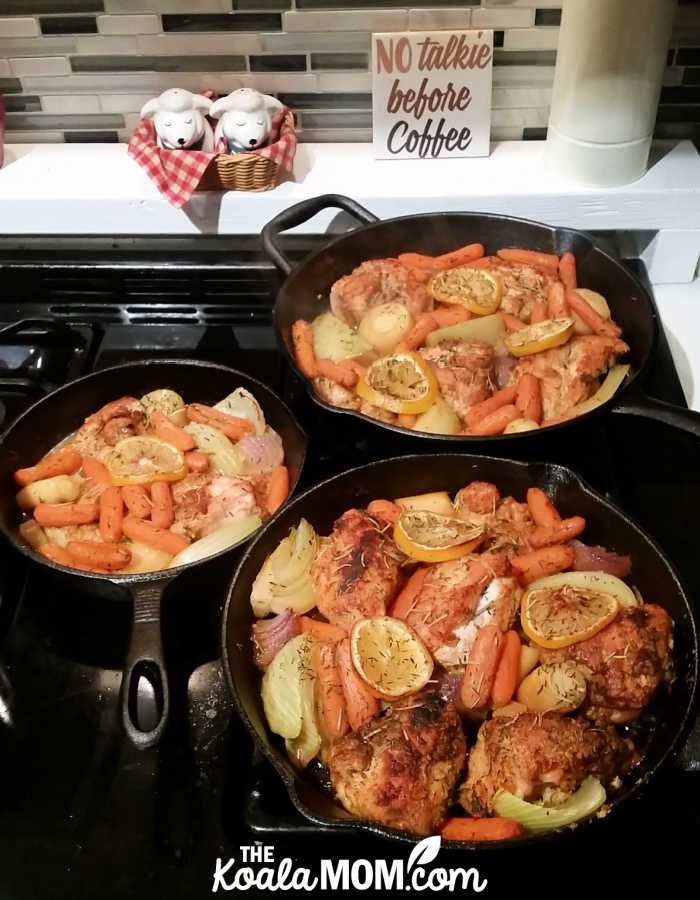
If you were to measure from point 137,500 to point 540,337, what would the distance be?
74 centimetres

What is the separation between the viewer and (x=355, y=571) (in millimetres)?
→ 1106

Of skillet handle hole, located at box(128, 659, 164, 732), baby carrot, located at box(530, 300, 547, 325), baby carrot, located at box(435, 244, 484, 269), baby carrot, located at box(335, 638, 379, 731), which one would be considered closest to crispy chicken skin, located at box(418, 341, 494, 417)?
baby carrot, located at box(530, 300, 547, 325)

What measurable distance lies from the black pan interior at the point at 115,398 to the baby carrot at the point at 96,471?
11cm

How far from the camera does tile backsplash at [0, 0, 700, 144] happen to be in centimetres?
158

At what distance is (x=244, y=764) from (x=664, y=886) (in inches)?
20.9

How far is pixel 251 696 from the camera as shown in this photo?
101 centimetres

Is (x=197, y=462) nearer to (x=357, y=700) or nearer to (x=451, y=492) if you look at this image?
(x=451, y=492)

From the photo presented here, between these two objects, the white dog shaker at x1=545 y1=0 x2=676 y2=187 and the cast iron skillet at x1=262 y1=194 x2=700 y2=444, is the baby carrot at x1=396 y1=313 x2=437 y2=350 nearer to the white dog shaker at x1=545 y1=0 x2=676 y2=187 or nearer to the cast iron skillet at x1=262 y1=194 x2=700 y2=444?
the cast iron skillet at x1=262 y1=194 x2=700 y2=444

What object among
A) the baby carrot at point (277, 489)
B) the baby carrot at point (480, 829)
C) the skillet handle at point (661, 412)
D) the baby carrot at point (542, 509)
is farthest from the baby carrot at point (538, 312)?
the baby carrot at point (480, 829)

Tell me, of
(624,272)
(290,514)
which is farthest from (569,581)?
(624,272)

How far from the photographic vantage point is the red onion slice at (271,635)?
1089 mm

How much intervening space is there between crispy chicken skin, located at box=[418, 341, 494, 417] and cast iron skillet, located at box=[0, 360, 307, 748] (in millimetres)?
264

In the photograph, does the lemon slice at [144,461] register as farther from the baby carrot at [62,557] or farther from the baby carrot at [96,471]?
the baby carrot at [62,557]

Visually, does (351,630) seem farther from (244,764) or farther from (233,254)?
(233,254)
